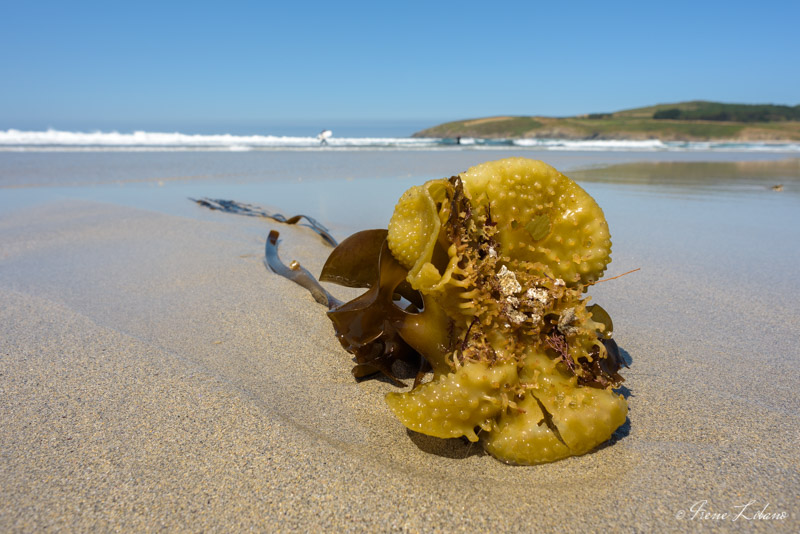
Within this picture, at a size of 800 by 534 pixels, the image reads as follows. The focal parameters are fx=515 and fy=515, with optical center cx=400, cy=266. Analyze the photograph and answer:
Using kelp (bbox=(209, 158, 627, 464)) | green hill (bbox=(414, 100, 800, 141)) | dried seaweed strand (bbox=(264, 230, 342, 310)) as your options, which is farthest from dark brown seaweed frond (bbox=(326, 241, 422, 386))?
green hill (bbox=(414, 100, 800, 141))

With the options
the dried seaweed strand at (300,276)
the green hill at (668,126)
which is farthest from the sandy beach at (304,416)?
the green hill at (668,126)

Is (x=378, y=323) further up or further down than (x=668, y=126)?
further down

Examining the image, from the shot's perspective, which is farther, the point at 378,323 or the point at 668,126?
the point at 668,126

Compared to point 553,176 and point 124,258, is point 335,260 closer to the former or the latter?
point 553,176

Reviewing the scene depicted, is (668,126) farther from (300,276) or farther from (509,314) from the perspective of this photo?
(509,314)

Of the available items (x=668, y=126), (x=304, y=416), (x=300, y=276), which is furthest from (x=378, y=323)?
(x=668, y=126)

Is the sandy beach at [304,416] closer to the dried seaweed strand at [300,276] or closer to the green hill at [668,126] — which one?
the dried seaweed strand at [300,276]

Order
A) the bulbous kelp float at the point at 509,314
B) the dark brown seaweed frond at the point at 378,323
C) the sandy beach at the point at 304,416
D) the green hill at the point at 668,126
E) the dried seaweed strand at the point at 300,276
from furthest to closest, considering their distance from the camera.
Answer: the green hill at the point at 668,126 → the dried seaweed strand at the point at 300,276 → the dark brown seaweed frond at the point at 378,323 → the bulbous kelp float at the point at 509,314 → the sandy beach at the point at 304,416
